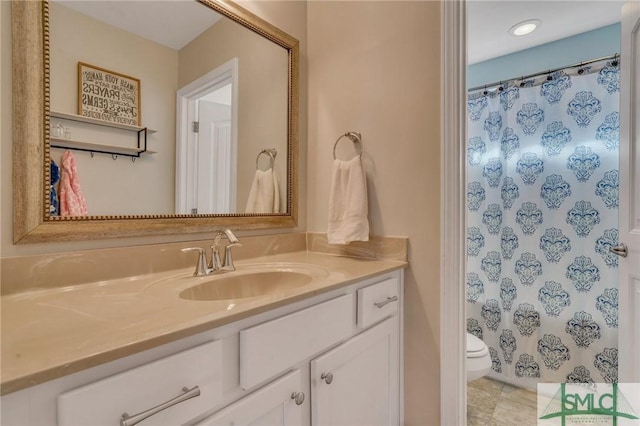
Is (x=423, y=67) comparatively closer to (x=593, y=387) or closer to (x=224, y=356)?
(x=224, y=356)

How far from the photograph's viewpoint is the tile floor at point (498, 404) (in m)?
1.58

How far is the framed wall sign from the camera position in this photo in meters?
0.92

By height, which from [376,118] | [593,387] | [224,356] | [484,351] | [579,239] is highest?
[376,118]

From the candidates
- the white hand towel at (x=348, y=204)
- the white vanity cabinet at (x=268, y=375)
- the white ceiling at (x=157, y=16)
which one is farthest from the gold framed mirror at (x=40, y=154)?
the white hand towel at (x=348, y=204)

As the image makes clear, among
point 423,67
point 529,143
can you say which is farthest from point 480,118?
point 423,67

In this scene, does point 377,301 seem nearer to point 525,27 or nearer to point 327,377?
point 327,377

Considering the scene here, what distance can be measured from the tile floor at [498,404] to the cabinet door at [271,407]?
121 cm

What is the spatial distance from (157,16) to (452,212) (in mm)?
1252

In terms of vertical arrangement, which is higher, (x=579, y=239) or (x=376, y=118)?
(x=376, y=118)

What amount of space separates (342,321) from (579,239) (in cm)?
162

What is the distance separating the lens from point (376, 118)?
4.56 ft

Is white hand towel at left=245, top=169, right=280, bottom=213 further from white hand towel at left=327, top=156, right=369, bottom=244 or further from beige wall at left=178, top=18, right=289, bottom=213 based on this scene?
white hand towel at left=327, top=156, right=369, bottom=244

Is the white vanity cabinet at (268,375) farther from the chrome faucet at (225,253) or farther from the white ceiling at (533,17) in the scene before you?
the white ceiling at (533,17)

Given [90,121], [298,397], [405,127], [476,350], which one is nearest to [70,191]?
[90,121]
